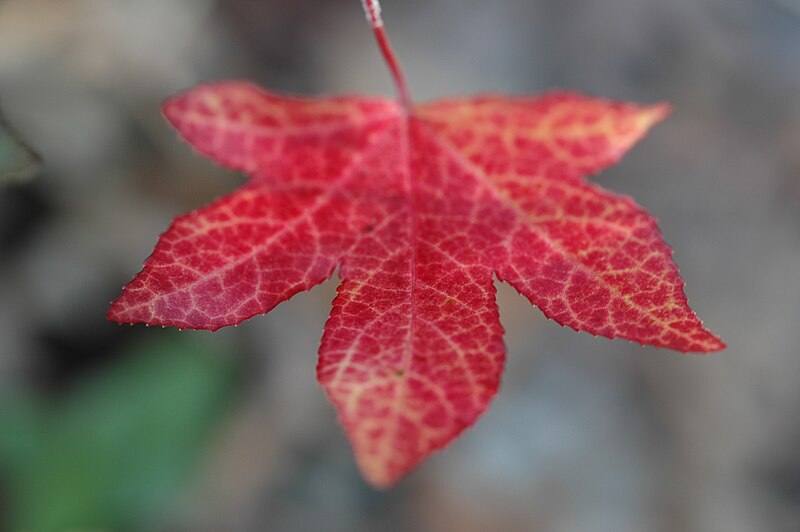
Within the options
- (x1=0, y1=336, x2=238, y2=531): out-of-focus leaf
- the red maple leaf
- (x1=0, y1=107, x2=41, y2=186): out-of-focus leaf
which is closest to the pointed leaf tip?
the red maple leaf

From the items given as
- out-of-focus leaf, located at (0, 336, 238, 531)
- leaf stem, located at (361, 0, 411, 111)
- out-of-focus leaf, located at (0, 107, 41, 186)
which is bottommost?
out-of-focus leaf, located at (0, 336, 238, 531)

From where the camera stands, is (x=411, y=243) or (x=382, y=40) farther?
(x=382, y=40)

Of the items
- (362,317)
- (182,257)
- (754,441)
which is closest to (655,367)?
(754,441)

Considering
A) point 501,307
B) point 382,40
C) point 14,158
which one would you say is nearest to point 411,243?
point 382,40

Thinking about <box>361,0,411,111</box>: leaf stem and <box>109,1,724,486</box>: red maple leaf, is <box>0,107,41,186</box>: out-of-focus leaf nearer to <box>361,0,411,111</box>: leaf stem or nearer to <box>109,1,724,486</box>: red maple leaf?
<box>109,1,724,486</box>: red maple leaf

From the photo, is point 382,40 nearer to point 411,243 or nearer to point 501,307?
point 411,243

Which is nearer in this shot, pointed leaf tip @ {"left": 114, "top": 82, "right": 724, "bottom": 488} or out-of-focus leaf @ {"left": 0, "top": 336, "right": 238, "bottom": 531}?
pointed leaf tip @ {"left": 114, "top": 82, "right": 724, "bottom": 488}

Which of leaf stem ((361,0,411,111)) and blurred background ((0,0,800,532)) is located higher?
leaf stem ((361,0,411,111))
